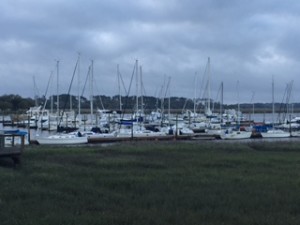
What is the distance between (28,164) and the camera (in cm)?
2669

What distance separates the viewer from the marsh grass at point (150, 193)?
1322 cm

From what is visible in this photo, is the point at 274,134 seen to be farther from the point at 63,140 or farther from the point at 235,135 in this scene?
the point at 63,140

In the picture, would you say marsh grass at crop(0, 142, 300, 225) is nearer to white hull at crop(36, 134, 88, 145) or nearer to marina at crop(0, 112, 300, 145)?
white hull at crop(36, 134, 88, 145)

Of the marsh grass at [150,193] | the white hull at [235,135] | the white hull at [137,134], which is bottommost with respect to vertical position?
the white hull at [235,135]

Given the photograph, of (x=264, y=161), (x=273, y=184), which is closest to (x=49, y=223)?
(x=273, y=184)

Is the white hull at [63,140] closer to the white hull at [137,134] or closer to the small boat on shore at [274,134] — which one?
the white hull at [137,134]

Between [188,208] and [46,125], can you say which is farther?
[46,125]

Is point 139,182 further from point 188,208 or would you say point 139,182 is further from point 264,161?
point 264,161

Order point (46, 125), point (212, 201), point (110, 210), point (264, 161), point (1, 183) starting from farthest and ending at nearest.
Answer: point (46, 125), point (264, 161), point (1, 183), point (212, 201), point (110, 210)

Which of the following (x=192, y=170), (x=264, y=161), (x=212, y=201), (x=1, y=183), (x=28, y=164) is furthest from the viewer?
(x=264, y=161)

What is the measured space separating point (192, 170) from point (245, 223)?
11870mm

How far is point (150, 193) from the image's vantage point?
17.2 meters

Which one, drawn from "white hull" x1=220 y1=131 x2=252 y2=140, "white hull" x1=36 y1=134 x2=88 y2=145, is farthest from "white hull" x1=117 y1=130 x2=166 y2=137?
"white hull" x1=220 y1=131 x2=252 y2=140

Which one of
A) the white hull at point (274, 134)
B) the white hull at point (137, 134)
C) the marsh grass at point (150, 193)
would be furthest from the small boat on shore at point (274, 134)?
the marsh grass at point (150, 193)
